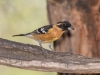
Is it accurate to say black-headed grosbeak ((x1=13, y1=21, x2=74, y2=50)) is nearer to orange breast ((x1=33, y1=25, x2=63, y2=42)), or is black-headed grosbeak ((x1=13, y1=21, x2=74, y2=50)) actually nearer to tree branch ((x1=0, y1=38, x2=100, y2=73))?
orange breast ((x1=33, y1=25, x2=63, y2=42))

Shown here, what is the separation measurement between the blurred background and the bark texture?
218 cm

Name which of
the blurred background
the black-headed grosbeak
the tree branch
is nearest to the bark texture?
the black-headed grosbeak

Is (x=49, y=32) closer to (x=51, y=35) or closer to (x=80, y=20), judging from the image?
(x=51, y=35)

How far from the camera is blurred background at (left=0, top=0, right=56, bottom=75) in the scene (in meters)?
7.02

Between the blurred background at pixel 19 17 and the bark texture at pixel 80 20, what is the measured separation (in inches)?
85.7

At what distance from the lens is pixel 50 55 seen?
303 cm

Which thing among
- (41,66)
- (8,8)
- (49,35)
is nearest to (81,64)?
(41,66)

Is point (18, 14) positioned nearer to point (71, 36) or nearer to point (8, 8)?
point (8, 8)

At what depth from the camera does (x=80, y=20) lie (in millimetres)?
4469

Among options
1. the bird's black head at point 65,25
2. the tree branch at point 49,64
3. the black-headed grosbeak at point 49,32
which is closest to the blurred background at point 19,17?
the black-headed grosbeak at point 49,32

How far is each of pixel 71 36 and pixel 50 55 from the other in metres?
1.65

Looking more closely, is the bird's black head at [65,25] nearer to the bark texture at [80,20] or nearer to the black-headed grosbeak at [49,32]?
the black-headed grosbeak at [49,32]

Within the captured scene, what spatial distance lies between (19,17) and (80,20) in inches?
122

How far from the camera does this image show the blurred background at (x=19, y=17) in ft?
23.0
